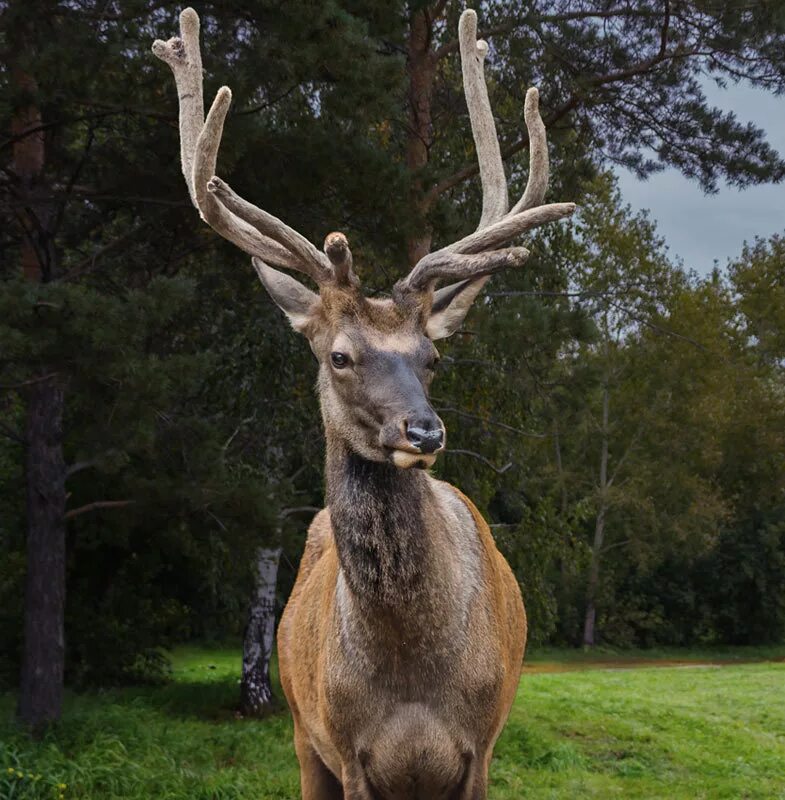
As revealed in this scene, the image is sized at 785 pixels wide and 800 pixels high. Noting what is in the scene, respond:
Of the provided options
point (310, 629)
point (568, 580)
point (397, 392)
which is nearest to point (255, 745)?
point (310, 629)

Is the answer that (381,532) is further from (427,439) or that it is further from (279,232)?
(279,232)

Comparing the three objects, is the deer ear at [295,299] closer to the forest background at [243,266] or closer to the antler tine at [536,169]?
the antler tine at [536,169]

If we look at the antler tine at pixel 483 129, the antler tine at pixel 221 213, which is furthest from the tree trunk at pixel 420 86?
the antler tine at pixel 221 213

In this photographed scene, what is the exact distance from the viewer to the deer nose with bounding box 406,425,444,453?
3.08 metres

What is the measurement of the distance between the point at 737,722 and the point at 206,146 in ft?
39.3

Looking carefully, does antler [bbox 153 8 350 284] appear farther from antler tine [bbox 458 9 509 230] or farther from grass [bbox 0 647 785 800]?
grass [bbox 0 647 785 800]

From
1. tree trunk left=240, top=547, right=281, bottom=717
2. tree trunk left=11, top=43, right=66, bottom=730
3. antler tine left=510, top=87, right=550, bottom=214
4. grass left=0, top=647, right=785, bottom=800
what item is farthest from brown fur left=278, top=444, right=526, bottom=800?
tree trunk left=240, top=547, right=281, bottom=717

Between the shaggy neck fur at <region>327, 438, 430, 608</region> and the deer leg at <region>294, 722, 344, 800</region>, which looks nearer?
the shaggy neck fur at <region>327, 438, 430, 608</region>

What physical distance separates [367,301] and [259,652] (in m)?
9.43

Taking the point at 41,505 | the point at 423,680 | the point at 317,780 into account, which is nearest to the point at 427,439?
the point at 423,680

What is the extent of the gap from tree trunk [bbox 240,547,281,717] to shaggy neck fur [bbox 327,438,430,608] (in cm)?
876

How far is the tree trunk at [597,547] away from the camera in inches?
1179

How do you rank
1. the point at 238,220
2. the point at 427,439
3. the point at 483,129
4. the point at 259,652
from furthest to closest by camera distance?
1. the point at 259,652
2. the point at 483,129
3. the point at 238,220
4. the point at 427,439

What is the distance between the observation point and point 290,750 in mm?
10031
